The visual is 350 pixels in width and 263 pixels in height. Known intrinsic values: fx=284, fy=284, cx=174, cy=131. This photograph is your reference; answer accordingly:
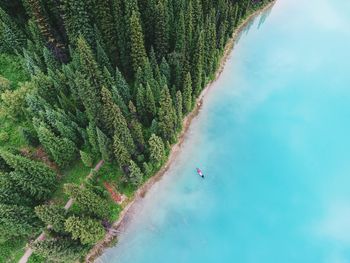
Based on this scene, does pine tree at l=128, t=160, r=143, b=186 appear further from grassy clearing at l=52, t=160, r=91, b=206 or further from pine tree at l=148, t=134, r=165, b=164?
grassy clearing at l=52, t=160, r=91, b=206

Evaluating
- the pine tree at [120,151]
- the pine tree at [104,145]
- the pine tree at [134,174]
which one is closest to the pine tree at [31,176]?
the pine tree at [104,145]

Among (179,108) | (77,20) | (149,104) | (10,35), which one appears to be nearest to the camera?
(77,20)

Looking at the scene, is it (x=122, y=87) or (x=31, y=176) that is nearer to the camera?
(x=31, y=176)

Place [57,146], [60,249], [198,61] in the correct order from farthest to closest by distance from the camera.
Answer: [198,61], [57,146], [60,249]

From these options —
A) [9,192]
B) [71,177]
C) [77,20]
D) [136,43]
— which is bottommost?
[71,177]

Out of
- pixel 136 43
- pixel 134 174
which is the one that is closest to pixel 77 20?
pixel 136 43

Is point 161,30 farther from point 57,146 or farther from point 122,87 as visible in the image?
point 57,146

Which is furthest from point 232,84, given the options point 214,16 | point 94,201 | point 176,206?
point 94,201
